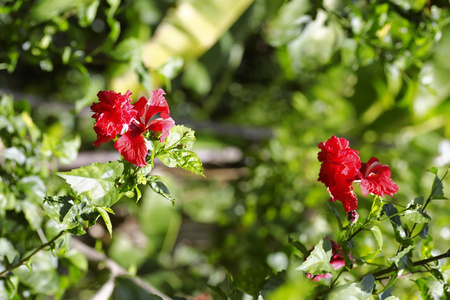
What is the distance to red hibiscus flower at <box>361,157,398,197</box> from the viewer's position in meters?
0.52

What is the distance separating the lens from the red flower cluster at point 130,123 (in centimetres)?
49

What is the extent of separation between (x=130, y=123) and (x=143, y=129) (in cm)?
2

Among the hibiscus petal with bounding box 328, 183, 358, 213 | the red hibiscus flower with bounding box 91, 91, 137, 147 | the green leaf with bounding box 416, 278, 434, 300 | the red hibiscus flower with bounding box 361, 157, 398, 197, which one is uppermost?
the red hibiscus flower with bounding box 91, 91, 137, 147

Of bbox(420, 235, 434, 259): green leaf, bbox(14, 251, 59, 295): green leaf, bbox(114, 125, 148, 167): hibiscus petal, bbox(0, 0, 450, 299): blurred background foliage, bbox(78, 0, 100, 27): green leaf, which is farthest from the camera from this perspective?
bbox(0, 0, 450, 299): blurred background foliage

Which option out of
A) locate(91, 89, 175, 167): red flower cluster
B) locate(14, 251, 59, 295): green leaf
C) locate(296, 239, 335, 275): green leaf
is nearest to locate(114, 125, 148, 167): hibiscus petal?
locate(91, 89, 175, 167): red flower cluster

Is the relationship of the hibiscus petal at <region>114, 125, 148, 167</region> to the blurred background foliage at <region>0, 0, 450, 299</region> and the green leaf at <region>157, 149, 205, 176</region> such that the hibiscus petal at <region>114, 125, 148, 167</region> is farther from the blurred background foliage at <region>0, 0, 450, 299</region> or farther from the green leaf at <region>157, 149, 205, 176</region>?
the blurred background foliage at <region>0, 0, 450, 299</region>

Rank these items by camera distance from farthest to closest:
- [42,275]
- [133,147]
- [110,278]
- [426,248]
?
[110,278] < [42,275] < [426,248] < [133,147]

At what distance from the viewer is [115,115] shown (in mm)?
500

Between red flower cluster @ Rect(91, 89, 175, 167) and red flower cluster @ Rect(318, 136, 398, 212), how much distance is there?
8.2 inches

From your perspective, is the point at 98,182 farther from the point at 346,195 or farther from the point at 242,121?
the point at 242,121

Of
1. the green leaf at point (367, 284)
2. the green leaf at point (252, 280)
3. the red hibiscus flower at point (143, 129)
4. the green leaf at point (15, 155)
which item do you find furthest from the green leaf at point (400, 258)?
the green leaf at point (15, 155)

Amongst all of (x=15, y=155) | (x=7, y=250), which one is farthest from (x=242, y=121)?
(x=7, y=250)

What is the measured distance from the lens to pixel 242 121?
2.02 metres

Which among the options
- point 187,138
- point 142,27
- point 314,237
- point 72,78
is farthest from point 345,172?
point 72,78
